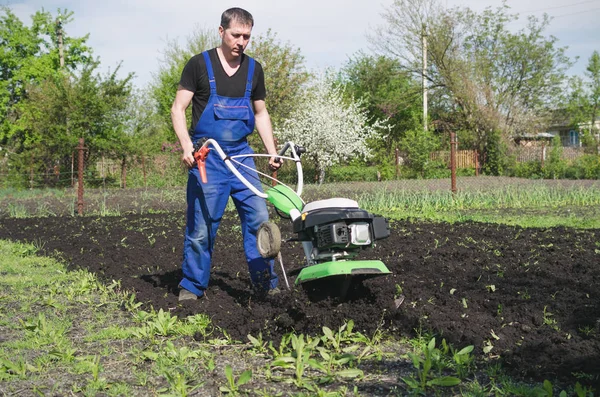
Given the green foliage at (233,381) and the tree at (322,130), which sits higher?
the tree at (322,130)

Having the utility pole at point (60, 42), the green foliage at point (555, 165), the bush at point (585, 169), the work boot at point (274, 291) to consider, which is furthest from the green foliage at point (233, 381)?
the utility pole at point (60, 42)

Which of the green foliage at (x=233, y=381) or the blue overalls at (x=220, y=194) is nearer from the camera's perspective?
the green foliage at (x=233, y=381)

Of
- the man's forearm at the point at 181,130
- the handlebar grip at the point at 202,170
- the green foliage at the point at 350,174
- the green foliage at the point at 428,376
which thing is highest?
the man's forearm at the point at 181,130

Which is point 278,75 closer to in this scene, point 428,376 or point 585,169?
point 585,169

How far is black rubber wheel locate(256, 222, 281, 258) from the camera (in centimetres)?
422

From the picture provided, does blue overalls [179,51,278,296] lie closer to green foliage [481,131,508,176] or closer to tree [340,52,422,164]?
green foliage [481,131,508,176]

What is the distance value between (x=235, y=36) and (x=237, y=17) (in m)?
0.13

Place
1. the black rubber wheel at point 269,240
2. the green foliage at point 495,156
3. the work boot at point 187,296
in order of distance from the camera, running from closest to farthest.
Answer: the black rubber wheel at point 269,240 → the work boot at point 187,296 → the green foliage at point 495,156

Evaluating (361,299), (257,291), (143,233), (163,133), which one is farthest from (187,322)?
(163,133)

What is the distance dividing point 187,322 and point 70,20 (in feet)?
110

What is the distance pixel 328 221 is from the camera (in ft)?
12.4

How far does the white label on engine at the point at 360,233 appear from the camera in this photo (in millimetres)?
3771

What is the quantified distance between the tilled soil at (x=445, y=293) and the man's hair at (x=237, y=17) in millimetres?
1719

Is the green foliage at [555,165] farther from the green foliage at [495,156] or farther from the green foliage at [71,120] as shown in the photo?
the green foliage at [71,120]
